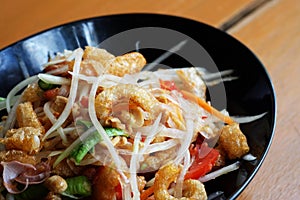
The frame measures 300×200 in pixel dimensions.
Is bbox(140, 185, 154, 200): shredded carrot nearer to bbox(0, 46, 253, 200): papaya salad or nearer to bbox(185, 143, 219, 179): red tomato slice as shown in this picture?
bbox(0, 46, 253, 200): papaya salad

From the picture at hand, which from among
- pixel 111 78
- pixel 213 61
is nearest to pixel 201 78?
pixel 213 61

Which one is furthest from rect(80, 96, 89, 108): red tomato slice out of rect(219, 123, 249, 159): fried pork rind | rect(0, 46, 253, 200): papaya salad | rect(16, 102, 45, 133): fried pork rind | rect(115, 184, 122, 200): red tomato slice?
rect(219, 123, 249, 159): fried pork rind

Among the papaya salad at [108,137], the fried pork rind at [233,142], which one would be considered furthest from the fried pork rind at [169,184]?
the fried pork rind at [233,142]

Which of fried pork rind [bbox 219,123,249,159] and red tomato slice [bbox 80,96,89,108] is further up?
red tomato slice [bbox 80,96,89,108]

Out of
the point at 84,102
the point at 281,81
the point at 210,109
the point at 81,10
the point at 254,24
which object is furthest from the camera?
the point at 81,10

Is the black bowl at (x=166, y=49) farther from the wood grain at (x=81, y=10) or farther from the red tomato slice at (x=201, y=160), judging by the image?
the wood grain at (x=81, y=10)

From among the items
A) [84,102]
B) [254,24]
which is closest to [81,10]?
[254,24]

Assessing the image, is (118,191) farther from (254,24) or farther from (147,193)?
(254,24)
